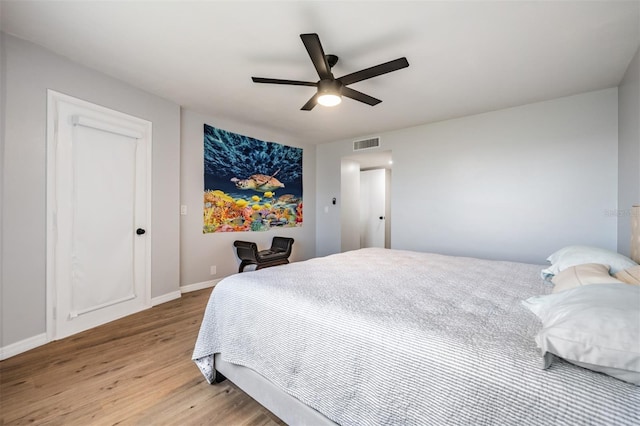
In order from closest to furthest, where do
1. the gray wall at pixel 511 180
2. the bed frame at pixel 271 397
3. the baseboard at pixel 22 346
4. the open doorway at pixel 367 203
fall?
the bed frame at pixel 271 397, the baseboard at pixel 22 346, the gray wall at pixel 511 180, the open doorway at pixel 367 203

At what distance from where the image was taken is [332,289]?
4.99 feet

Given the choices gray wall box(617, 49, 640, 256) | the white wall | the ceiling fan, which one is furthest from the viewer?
the white wall

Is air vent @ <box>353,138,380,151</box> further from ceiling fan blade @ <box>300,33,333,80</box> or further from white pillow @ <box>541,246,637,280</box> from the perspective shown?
white pillow @ <box>541,246,637,280</box>

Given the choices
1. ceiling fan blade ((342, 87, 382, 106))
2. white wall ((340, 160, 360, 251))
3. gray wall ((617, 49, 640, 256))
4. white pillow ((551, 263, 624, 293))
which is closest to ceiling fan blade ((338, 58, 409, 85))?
ceiling fan blade ((342, 87, 382, 106))

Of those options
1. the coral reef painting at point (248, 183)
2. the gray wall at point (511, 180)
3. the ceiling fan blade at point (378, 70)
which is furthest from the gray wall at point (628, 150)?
the coral reef painting at point (248, 183)

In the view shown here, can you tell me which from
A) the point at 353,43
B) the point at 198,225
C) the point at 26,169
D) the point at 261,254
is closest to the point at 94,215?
the point at 26,169

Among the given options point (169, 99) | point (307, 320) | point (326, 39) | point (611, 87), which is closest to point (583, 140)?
point (611, 87)

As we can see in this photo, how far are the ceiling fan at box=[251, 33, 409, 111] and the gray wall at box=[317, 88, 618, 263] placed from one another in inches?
77.3

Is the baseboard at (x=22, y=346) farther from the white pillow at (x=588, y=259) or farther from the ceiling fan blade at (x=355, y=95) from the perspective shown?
the white pillow at (x=588, y=259)

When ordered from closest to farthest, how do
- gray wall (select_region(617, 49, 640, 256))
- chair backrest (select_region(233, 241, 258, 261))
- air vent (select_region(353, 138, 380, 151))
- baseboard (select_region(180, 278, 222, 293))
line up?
gray wall (select_region(617, 49, 640, 256)) → baseboard (select_region(180, 278, 222, 293)) → chair backrest (select_region(233, 241, 258, 261)) → air vent (select_region(353, 138, 380, 151))

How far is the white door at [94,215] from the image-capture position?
230cm

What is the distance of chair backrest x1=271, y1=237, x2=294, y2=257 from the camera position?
422 cm

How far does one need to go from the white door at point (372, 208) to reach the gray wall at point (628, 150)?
384 cm

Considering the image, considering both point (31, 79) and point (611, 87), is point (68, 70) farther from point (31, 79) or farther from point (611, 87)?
point (611, 87)
